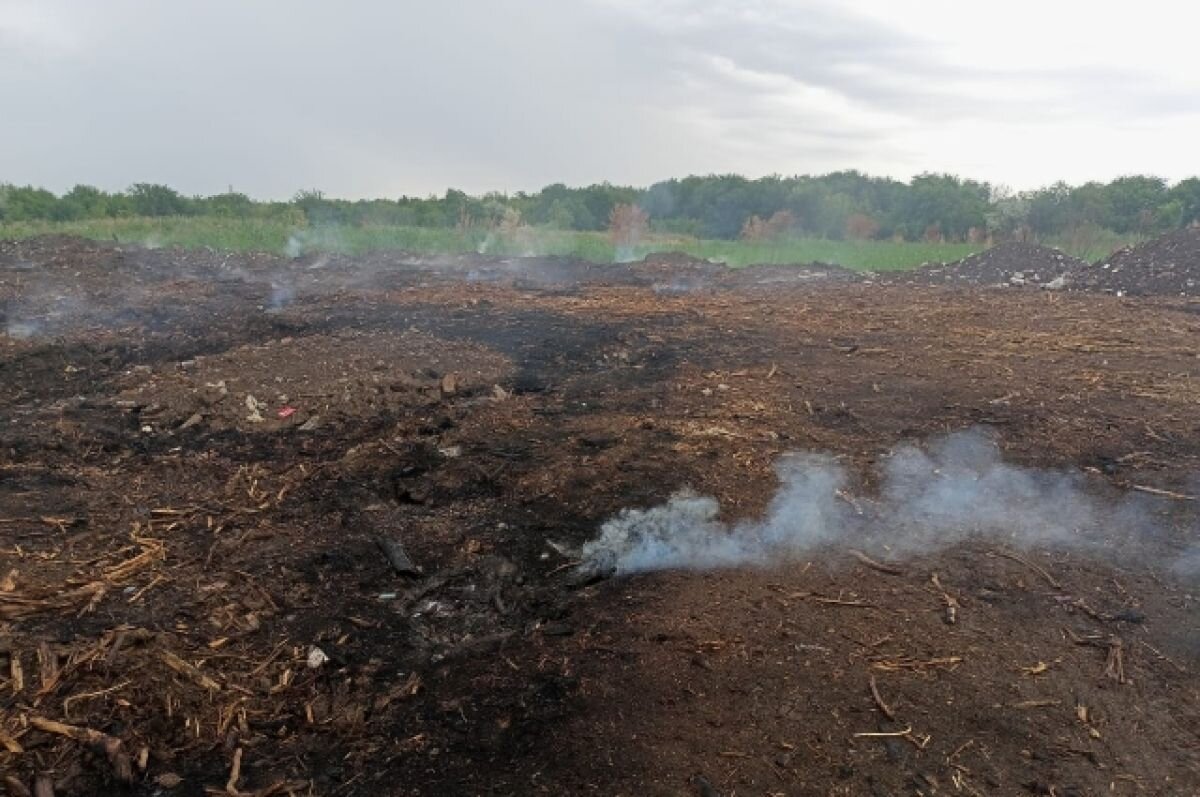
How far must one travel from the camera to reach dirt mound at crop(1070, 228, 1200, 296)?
13.6 m

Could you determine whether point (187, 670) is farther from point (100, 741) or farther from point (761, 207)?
point (761, 207)

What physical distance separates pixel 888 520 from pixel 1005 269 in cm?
1501

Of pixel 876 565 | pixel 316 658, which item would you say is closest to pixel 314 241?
pixel 316 658

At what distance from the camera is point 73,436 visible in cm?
575

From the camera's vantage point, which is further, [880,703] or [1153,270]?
[1153,270]

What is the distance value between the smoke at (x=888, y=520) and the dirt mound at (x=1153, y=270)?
11.1 m

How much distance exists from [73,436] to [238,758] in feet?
13.3

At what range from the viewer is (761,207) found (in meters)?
43.8

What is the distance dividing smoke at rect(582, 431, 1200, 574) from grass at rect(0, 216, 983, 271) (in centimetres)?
1928

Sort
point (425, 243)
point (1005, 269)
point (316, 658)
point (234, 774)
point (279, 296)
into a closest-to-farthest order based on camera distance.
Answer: point (234, 774)
point (316, 658)
point (279, 296)
point (1005, 269)
point (425, 243)

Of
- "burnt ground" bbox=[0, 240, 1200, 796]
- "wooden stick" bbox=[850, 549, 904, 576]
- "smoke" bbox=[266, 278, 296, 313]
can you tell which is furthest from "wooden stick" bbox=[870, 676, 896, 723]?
"smoke" bbox=[266, 278, 296, 313]

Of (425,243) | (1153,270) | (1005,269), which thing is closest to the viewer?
(1153,270)

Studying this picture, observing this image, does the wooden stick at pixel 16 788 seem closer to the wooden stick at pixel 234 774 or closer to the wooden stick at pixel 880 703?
the wooden stick at pixel 234 774

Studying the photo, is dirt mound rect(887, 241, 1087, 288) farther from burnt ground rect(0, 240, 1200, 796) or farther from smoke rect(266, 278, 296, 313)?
smoke rect(266, 278, 296, 313)
